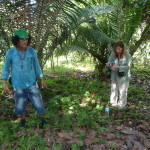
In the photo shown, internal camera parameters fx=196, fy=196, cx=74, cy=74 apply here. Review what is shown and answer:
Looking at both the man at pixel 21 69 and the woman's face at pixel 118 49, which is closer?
the man at pixel 21 69

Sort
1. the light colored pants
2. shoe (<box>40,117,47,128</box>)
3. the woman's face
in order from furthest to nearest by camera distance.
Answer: the light colored pants < the woman's face < shoe (<box>40,117,47,128</box>)

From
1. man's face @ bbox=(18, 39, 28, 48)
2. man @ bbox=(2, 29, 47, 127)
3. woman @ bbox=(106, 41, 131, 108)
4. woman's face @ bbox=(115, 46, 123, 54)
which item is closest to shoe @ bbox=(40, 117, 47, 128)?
man @ bbox=(2, 29, 47, 127)

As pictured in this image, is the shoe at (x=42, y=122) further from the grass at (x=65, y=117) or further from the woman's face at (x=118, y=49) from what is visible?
the woman's face at (x=118, y=49)

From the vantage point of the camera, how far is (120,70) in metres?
4.12

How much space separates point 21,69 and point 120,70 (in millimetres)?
2054

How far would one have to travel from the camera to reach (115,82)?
4488 millimetres

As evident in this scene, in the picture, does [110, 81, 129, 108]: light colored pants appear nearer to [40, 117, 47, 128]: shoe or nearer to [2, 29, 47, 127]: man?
[40, 117, 47, 128]: shoe

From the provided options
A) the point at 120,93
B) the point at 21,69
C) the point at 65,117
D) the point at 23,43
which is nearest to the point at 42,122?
the point at 65,117

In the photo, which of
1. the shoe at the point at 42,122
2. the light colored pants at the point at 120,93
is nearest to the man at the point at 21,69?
the shoe at the point at 42,122

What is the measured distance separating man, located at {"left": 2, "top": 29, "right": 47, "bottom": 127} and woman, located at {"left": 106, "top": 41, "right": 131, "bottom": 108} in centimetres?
170

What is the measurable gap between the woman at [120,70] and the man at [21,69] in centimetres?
170

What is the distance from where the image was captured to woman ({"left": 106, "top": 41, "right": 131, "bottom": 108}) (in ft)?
13.4

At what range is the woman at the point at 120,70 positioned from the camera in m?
4.10

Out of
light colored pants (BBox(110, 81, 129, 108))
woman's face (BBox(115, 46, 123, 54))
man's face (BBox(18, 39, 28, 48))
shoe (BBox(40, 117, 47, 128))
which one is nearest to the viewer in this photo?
man's face (BBox(18, 39, 28, 48))
